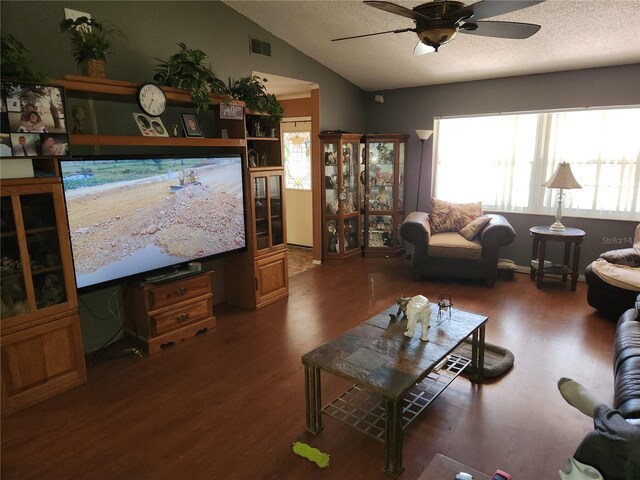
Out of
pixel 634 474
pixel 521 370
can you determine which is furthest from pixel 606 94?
pixel 634 474

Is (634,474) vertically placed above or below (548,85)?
below

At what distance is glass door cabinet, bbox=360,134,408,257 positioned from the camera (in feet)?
18.9

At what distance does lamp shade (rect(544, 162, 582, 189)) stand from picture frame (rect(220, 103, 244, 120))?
10.6 feet

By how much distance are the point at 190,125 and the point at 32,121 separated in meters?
1.23

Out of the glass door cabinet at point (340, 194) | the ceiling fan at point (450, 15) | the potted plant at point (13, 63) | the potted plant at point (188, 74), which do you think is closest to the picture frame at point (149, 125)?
the potted plant at point (188, 74)

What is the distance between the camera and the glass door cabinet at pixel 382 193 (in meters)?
5.75

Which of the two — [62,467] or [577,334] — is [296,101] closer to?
[577,334]

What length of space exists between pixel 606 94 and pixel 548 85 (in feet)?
1.87

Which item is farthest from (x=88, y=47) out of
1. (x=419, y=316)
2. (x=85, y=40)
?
(x=419, y=316)

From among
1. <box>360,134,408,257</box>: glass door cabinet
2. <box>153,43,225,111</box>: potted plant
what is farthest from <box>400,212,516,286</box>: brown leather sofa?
<box>153,43,225,111</box>: potted plant

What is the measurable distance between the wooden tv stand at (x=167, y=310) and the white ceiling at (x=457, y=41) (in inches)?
98.0

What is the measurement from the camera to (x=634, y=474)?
1.15m

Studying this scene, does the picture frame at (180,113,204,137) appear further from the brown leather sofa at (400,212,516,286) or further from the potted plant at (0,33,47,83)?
the brown leather sofa at (400,212,516,286)

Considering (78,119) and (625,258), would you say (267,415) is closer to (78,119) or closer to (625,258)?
(78,119)
